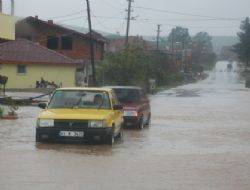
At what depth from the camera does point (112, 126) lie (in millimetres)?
18094

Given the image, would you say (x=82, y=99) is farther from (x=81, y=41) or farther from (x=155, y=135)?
(x=81, y=41)

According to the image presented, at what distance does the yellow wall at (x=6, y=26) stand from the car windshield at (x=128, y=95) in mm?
13493

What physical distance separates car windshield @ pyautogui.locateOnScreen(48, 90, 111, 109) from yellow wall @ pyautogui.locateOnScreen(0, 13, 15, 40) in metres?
18.8

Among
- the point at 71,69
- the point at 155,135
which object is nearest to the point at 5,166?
the point at 155,135

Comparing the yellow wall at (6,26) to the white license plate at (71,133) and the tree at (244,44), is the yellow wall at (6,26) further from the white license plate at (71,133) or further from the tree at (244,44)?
the tree at (244,44)

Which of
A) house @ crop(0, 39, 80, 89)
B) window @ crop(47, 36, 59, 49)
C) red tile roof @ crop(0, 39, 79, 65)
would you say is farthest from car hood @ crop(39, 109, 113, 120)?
window @ crop(47, 36, 59, 49)

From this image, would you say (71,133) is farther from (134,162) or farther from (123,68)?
(123,68)

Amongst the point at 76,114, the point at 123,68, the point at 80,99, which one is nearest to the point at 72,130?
the point at 76,114

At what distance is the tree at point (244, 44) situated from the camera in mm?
148750

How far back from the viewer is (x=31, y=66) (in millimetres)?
61844

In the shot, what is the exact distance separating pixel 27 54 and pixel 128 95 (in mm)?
37543

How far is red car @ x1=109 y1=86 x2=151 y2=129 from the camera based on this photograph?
24.0 meters

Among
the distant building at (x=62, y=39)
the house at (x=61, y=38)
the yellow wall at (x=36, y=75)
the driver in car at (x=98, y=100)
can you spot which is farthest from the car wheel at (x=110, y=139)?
the house at (x=61, y=38)

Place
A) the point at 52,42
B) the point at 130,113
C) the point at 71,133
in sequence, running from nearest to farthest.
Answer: the point at 71,133, the point at 130,113, the point at 52,42
